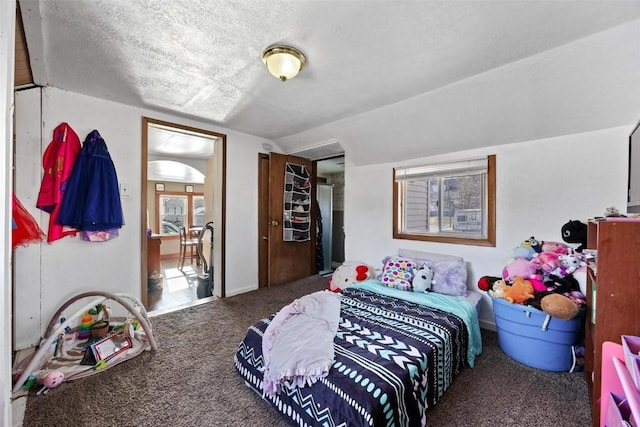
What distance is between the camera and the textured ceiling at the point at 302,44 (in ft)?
4.66

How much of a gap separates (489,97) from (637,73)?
0.84 metres

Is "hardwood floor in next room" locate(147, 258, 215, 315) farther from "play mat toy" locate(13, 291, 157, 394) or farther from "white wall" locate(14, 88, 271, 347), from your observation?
"play mat toy" locate(13, 291, 157, 394)

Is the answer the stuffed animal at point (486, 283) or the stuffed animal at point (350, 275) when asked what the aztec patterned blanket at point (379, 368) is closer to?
the stuffed animal at point (486, 283)

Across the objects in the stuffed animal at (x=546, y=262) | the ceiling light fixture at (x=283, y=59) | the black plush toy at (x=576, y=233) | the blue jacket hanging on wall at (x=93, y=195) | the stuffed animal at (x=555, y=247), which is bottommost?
the stuffed animal at (x=546, y=262)

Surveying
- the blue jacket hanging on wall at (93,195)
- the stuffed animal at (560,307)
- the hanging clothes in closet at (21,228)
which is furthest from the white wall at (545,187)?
the hanging clothes in closet at (21,228)

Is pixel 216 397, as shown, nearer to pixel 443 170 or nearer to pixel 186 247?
pixel 443 170

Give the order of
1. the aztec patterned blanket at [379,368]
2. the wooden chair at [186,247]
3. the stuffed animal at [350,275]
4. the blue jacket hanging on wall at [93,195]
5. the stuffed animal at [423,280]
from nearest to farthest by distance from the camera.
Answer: the aztec patterned blanket at [379,368] → the blue jacket hanging on wall at [93,195] → the stuffed animal at [423,280] → the stuffed animal at [350,275] → the wooden chair at [186,247]

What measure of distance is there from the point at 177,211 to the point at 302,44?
21.7 ft

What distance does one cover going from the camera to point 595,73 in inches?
70.6

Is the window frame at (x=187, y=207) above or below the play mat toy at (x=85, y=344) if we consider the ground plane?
above

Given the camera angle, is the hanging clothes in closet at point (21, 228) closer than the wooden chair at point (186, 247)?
Yes

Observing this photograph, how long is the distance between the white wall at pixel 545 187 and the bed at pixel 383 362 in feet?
2.34

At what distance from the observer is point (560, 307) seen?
69.3 inches

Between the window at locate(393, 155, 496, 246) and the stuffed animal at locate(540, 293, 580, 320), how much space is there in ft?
3.03
